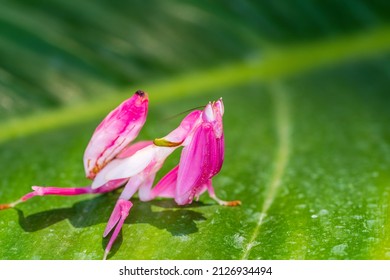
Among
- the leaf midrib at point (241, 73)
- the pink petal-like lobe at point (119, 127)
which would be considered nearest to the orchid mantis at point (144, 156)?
the pink petal-like lobe at point (119, 127)

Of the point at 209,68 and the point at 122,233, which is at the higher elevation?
the point at 209,68

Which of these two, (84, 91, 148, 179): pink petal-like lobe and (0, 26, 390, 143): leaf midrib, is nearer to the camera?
(84, 91, 148, 179): pink petal-like lobe

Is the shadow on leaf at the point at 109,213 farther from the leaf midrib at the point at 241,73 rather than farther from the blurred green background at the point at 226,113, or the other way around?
the leaf midrib at the point at 241,73

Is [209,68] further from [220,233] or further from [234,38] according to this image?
[220,233]

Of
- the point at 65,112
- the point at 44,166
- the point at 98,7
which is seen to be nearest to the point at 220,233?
the point at 44,166

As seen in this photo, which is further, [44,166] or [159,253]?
[44,166]

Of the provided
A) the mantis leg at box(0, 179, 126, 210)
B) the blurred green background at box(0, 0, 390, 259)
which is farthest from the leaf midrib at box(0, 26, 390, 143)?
the mantis leg at box(0, 179, 126, 210)

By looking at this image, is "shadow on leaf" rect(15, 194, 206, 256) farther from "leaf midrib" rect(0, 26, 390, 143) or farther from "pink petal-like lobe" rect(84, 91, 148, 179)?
"leaf midrib" rect(0, 26, 390, 143)
